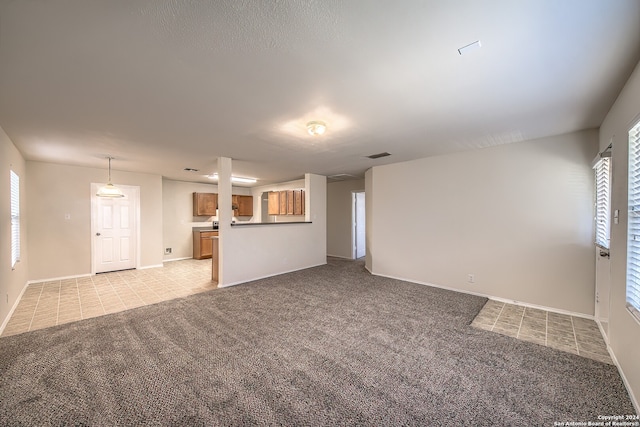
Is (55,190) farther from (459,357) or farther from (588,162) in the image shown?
(588,162)

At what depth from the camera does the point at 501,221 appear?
12.5 ft

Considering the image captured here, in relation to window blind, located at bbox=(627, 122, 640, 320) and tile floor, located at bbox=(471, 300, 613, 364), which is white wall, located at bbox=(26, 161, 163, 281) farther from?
window blind, located at bbox=(627, 122, 640, 320)

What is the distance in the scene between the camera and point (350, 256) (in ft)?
24.5

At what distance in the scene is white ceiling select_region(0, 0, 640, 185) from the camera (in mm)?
1325

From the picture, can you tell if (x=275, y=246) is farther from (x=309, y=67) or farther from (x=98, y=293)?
(x=309, y=67)

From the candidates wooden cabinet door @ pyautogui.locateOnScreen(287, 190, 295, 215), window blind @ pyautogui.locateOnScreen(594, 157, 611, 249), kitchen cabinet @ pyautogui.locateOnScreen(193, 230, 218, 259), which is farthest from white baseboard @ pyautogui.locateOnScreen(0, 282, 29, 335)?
window blind @ pyautogui.locateOnScreen(594, 157, 611, 249)

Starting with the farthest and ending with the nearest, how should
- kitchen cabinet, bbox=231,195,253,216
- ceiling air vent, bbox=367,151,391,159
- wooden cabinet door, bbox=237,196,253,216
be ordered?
wooden cabinet door, bbox=237,196,253,216 → kitchen cabinet, bbox=231,195,253,216 → ceiling air vent, bbox=367,151,391,159

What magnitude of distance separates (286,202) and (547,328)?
6.29 metres

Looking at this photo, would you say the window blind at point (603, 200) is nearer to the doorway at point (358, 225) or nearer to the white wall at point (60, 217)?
the doorway at point (358, 225)

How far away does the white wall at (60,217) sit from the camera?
4785 mm

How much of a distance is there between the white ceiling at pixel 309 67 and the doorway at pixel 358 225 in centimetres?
418

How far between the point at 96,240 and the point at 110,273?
2.62 feet

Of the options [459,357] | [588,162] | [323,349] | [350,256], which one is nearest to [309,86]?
[323,349]

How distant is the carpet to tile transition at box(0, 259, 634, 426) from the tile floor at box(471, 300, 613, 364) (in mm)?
176
